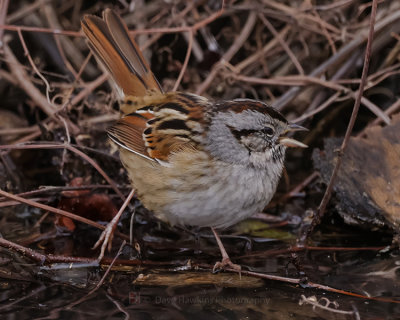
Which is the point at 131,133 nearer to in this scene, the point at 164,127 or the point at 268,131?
the point at 164,127

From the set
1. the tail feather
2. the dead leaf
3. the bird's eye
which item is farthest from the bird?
the dead leaf

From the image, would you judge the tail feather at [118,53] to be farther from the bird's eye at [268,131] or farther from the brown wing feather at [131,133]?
the bird's eye at [268,131]

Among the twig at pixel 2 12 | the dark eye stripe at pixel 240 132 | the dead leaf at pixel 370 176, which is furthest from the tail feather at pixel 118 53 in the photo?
the dead leaf at pixel 370 176

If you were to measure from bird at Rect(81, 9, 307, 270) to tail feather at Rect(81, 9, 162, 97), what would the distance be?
0.53 feet

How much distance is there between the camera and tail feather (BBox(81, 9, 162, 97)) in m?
3.56

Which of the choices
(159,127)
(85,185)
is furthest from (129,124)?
(85,185)

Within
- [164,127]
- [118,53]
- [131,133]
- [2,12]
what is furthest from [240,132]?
[2,12]

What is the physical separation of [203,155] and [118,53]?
37.2 inches

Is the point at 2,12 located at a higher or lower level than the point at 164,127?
higher

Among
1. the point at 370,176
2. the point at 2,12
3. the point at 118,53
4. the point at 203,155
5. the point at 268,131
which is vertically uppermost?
the point at 2,12

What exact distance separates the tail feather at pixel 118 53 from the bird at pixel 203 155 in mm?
162

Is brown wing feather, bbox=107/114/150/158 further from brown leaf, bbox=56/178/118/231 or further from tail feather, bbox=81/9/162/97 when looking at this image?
brown leaf, bbox=56/178/118/231

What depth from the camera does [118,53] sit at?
11.7 ft

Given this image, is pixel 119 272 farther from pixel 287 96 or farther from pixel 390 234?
pixel 287 96
